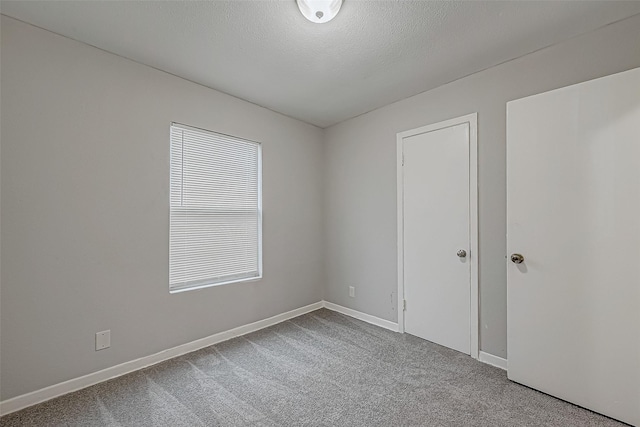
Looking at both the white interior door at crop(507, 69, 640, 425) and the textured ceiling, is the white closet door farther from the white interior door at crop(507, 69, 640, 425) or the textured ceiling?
the textured ceiling

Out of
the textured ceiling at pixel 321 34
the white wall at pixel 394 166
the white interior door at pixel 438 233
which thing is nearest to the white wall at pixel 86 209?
the textured ceiling at pixel 321 34

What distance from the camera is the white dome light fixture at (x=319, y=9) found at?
1595mm

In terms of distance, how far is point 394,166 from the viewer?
3.07 metres

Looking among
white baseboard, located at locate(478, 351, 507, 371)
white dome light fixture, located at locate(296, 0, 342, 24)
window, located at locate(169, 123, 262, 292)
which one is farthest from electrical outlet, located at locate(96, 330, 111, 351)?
white baseboard, located at locate(478, 351, 507, 371)

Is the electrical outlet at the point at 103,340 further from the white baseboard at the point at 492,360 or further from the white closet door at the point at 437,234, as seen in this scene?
the white baseboard at the point at 492,360

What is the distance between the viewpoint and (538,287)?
1979 millimetres

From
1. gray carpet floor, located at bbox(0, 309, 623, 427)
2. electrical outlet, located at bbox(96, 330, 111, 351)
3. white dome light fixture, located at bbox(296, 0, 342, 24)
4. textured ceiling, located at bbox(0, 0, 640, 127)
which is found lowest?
gray carpet floor, located at bbox(0, 309, 623, 427)

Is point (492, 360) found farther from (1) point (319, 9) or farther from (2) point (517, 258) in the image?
(1) point (319, 9)

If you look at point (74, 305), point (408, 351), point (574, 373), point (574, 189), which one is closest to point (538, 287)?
point (574, 373)

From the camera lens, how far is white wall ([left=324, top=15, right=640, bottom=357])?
6.53 feet

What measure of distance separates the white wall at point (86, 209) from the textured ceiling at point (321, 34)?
0.83 feet

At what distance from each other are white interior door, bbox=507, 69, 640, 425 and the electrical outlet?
2.99 m

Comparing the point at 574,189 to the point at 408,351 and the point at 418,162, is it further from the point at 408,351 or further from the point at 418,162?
the point at 408,351

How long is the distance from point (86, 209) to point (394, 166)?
8.96ft
